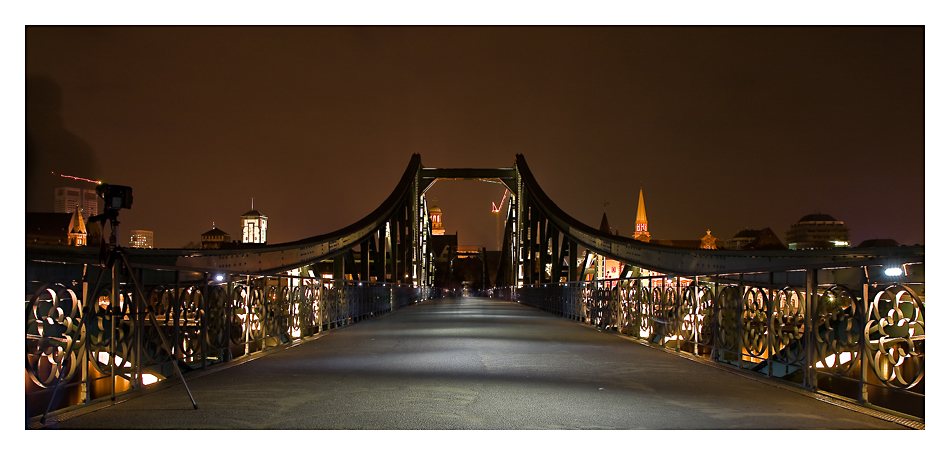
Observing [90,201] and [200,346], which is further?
[90,201]

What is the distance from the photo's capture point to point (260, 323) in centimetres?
923

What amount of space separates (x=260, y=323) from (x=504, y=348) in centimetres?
281

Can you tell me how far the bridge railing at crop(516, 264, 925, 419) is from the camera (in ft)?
16.1

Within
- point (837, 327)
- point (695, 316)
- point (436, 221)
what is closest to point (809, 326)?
point (837, 327)

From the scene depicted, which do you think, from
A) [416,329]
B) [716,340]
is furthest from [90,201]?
[716,340]

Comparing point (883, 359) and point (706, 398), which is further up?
point (883, 359)

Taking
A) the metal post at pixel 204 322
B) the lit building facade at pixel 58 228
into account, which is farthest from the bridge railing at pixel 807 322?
the lit building facade at pixel 58 228

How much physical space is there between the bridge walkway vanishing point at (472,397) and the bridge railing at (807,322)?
29cm

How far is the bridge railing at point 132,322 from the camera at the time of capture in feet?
15.5

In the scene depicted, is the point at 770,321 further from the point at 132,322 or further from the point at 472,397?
the point at 132,322

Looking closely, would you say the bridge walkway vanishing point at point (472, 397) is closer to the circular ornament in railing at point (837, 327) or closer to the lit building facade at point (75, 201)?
the circular ornament in railing at point (837, 327)

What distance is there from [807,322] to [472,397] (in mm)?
2644

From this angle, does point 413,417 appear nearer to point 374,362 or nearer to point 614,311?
point 374,362

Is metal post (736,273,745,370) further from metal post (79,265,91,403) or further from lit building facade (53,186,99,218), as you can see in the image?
lit building facade (53,186,99,218)
